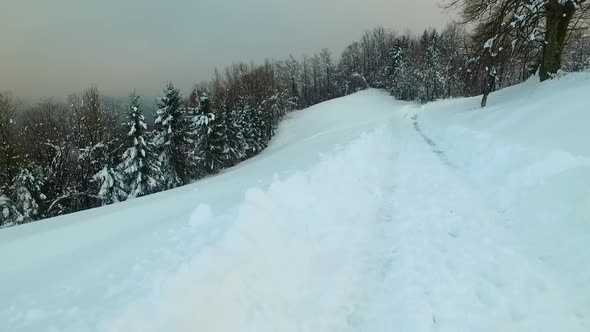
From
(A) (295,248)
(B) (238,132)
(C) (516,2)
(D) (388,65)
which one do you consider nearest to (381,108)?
(D) (388,65)

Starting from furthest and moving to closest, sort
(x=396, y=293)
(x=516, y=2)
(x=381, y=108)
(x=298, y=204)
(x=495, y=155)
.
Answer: (x=381, y=108) → (x=516, y=2) → (x=495, y=155) → (x=298, y=204) → (x=396, y=293)

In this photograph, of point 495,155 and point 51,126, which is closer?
point 495,155

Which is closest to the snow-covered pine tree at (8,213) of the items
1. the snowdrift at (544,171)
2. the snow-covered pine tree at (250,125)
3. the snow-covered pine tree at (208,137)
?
the snow-covered pine tree at (208,137)

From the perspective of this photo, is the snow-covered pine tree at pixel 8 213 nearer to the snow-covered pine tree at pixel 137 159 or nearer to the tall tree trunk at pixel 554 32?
the snow-covered pine tree at pixel 137 159

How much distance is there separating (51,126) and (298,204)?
121ft

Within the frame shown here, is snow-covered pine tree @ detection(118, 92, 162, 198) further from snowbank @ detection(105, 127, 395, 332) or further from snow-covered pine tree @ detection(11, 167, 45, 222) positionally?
snowbank @ detection(105, 127, 395, 332)

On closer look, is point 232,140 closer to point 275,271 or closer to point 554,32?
point 554,32

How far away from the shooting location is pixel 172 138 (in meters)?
32.8

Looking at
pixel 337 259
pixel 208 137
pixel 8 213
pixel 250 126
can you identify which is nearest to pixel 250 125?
pixel 250 126

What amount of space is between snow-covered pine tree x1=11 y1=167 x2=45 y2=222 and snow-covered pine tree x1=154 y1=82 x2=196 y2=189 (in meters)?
10.3

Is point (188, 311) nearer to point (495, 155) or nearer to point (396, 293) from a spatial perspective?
point (396, 293)

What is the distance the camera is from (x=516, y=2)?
50.4 feet

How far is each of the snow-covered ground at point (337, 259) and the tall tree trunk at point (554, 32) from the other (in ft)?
31.2

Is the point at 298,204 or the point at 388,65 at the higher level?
the point at 388,65
